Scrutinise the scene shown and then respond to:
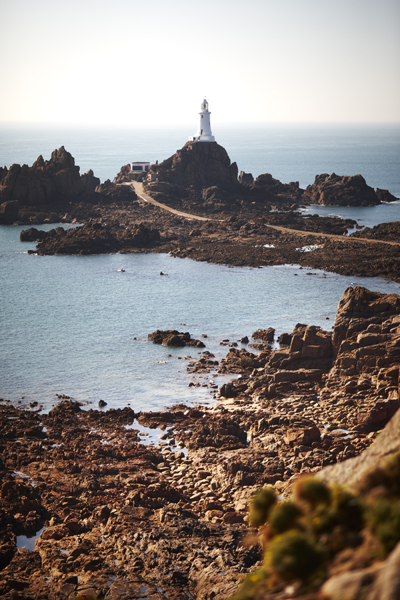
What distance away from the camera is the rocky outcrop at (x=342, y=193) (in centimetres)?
9856

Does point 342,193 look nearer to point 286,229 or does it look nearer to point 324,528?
point 286,229

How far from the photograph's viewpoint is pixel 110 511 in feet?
63.2

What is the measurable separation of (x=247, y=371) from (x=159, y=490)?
14.6m

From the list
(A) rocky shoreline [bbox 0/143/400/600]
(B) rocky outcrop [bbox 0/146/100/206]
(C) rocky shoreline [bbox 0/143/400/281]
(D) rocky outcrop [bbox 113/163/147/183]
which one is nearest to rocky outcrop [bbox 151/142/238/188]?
(C) rocky shoreline [bbox 0/143/400/281]

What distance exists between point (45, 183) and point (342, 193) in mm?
46620

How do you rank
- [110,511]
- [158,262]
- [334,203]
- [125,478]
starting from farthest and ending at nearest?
1. [334,203]
2. [158,262]
3. [125,478]
4. [110,511]

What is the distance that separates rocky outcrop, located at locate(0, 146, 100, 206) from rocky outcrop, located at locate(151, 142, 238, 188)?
46.8 feet

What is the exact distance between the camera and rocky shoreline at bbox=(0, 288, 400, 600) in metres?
15.8

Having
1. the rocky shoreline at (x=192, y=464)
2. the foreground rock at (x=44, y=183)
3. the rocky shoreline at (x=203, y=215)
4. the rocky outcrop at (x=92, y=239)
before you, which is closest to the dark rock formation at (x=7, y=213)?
the rocky shoreline at (x=203, y=215)

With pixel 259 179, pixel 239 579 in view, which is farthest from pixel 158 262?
pixel 239 579

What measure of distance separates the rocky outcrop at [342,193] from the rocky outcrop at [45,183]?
36595 mm

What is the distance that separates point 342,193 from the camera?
326 ft

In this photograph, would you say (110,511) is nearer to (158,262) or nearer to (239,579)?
(239,579)

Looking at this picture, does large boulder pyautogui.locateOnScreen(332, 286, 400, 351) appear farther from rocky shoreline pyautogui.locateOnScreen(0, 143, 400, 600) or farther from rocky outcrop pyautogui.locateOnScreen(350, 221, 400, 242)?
rocky outcrop pyautogui.locateOnScreen(350, 221, 400, 242)
